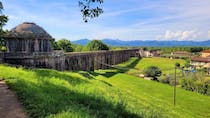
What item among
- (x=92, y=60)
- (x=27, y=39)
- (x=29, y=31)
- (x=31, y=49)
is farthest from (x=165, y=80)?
(x=27, y=39)

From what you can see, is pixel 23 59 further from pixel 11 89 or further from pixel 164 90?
pixel 164 90

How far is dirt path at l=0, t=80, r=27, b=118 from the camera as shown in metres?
8.65

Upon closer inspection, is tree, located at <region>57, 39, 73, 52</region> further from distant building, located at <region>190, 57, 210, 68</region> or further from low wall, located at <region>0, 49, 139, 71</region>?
distant building, located at <region>190, 57, 210, 68</region>

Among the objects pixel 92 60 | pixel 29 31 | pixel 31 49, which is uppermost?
pixel 29 31

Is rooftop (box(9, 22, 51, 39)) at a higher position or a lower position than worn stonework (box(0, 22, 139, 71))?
higher

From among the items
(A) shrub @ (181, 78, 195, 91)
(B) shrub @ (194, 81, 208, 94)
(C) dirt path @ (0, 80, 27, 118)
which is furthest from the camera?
(A) shrub @ (181, 78, 195, 91)

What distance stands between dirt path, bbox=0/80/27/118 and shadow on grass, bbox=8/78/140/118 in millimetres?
221

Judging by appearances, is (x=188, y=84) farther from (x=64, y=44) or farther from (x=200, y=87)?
(x=64, y=44)

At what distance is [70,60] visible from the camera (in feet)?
153

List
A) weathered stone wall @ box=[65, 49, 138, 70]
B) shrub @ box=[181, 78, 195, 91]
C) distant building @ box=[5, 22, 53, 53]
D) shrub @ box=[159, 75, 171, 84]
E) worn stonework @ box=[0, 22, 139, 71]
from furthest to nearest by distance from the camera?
shrub @ box=[159, 75, 171, 84]
weathered stone wall @ box=[65, 49, 138, 70]
shrub @ box=[181, 78, 195, 91]
distant building @ box=[5, 22, 53, 53]
worn stonework @ box=[0, 22, 139, 71]

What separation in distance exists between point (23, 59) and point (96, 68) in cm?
3740

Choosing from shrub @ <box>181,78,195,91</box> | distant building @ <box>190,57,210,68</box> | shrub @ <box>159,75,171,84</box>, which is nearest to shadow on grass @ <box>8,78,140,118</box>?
shrub @ <box>181,78,195,91</box>

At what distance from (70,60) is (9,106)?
37.2 meters

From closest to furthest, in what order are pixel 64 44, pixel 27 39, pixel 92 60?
pixel 27 39, pixel 92 60, pixel 64 44
